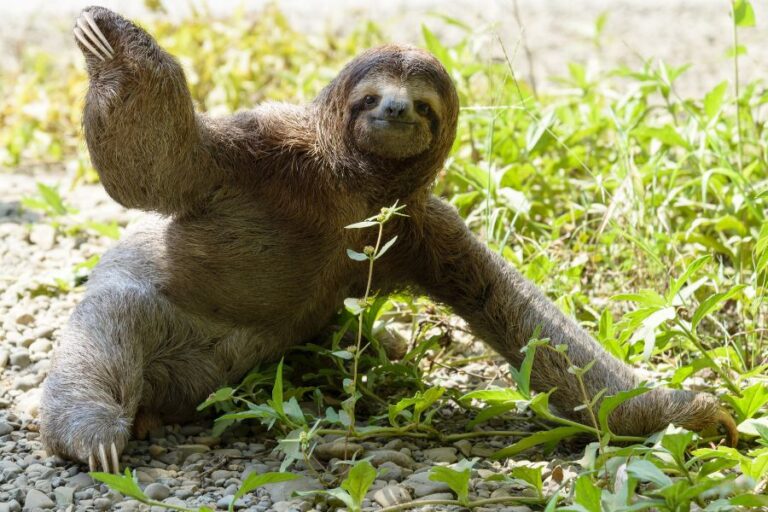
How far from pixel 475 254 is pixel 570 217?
1.70 meters

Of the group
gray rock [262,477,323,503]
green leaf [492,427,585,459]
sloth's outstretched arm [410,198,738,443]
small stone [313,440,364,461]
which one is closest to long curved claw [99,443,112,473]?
gray rock [262,477,323,503]

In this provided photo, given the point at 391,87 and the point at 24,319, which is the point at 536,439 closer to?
the point at 391,87

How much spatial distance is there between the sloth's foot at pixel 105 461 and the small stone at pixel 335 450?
867 mm

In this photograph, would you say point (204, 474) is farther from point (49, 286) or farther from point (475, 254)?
point (49, 286)

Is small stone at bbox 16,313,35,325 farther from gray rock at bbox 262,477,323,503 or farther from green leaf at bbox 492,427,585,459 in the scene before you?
green leaf at bbox 492,427,585,459

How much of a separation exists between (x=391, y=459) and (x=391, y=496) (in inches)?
18.9

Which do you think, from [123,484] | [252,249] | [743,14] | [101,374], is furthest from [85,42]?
[743,14]

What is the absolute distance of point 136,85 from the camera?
4703mm

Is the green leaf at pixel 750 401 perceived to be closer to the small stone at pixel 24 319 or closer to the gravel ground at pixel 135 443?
the gravel ground at pixel 135 443

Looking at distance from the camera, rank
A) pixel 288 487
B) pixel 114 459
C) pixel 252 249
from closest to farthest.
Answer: pixel 288 487, pixel 114 459, pixel 252 249

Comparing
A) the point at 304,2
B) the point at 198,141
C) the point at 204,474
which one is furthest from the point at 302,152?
the point at 304,2

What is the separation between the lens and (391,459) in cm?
462

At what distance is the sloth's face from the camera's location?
15.6 feet

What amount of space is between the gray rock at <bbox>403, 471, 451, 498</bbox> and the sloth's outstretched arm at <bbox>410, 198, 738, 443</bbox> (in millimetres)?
1105
